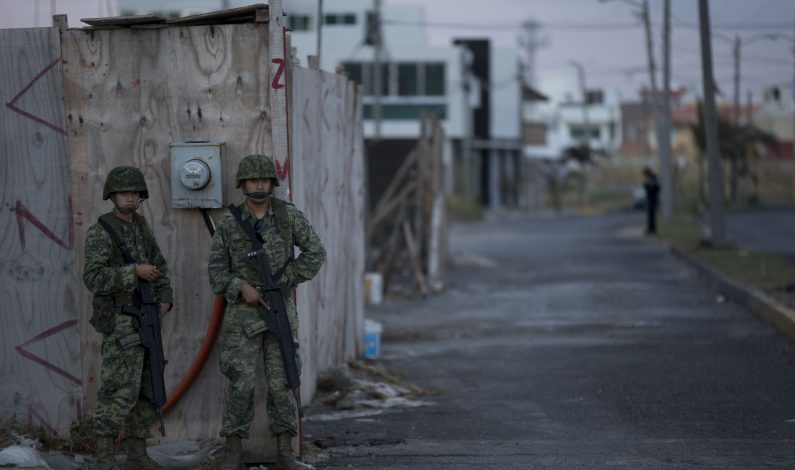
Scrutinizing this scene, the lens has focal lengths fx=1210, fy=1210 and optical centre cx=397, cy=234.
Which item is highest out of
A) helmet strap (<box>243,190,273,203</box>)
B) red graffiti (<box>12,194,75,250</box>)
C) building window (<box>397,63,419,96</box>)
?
building window (<box>397,63,419,96</box>)

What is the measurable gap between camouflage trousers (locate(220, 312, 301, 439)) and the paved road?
604 mm

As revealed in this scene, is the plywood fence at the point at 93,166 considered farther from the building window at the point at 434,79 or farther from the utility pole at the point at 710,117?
the building window at the point at 434,79

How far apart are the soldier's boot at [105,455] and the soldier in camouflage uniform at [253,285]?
0.60 m

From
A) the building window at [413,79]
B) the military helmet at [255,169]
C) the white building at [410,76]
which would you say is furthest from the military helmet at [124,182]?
the building window at [413,79]

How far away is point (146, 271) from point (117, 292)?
212 millimetres

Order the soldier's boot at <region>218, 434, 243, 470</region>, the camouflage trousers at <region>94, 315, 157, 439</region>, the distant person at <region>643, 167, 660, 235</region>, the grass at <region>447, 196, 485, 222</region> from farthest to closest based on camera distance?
the grass at <region>447, 196, 485, 222</region>, the distant person at <region>643, 167, 660, 235</region>, the soldier's boot at <region>218, 434, 243, 470</region>, the camouflage trousers at <region>94, 315, 157, 439</region>

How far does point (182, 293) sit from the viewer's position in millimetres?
7305

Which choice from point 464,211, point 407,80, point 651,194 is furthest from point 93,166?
point 407,80

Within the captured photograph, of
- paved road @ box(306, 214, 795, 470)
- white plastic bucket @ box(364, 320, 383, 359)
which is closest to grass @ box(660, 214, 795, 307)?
paved road @ box(306, 214, 795, 470)

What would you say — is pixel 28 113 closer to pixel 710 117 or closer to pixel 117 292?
pixel 117 292

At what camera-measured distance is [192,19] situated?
283 inches

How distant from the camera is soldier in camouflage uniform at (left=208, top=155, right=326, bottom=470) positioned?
6633mm

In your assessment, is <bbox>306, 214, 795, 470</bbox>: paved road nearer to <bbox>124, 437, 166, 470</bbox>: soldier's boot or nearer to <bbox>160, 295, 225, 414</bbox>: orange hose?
<bbox>160, 295, 225, 414</bbox>: orange hose

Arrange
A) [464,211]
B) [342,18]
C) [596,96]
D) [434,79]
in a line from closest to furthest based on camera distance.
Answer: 1. [464,211]
2. [342,18]
3. [434,79]
4. [596,96]
